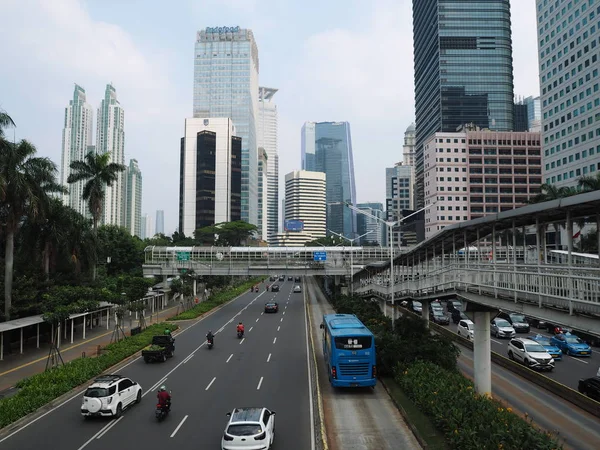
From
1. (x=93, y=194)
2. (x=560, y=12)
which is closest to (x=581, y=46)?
(x=560, y=12)

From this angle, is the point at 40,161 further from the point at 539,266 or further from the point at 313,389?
the point at 539,266

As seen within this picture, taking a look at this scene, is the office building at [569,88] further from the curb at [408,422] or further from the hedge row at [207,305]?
the curb at [408,422]

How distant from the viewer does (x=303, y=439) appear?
1688 centimetres

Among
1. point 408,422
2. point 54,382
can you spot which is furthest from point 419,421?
point 54,382

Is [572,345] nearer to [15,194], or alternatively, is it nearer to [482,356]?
[482,356]

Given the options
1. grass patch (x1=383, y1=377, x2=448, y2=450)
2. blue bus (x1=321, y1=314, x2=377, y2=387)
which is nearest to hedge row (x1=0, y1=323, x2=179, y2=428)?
blue bus (x1=321, y1=314, x2=377, y2=387)

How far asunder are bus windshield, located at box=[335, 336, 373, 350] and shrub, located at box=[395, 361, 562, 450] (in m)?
2.45

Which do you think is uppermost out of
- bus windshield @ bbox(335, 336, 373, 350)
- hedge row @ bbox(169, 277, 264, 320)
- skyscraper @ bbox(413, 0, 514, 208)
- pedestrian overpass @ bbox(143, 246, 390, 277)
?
skyscraper @ bbox(413, 0, 514, 208)

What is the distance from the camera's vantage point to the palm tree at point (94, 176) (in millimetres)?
50031

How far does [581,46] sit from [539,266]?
100493 mm

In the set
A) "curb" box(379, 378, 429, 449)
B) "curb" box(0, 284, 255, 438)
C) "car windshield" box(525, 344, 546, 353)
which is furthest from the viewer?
"car windshield" box(525, 344, 546, 353)

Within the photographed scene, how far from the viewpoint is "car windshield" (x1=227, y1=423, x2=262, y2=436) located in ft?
48.8

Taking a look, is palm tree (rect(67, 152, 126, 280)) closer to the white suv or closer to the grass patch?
the grass patch

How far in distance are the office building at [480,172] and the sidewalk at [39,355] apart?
111 m
